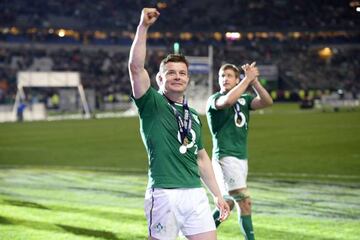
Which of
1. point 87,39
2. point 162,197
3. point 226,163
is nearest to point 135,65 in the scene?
point 162,197

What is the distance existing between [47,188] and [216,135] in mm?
7128

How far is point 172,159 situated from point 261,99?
10.9 ft

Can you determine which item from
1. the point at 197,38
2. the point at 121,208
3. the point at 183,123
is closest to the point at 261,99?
the point at 183,123

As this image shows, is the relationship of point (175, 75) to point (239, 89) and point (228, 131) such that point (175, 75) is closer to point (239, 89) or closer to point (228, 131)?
point (239, 89)

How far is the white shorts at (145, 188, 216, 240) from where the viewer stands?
5.27 meters

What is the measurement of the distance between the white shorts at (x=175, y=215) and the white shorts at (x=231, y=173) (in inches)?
116

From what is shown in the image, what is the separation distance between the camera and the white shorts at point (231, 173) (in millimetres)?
8273

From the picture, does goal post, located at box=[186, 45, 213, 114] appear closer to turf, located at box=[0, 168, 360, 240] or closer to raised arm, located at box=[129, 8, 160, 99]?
turf, located at box=[0, 168, 360, 240]

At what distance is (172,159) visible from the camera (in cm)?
538

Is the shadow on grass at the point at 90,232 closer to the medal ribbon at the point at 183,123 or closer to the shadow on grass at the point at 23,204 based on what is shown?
the shadow on grass at the point at 23,204

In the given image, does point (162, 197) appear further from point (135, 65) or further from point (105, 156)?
point (105, 156)

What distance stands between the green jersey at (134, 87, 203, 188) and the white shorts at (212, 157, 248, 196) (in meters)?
2.88

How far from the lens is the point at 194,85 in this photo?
45.3 metres

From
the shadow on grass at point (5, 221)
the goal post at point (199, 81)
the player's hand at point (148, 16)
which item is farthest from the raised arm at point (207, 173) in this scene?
the goal post at point (199, 81)
